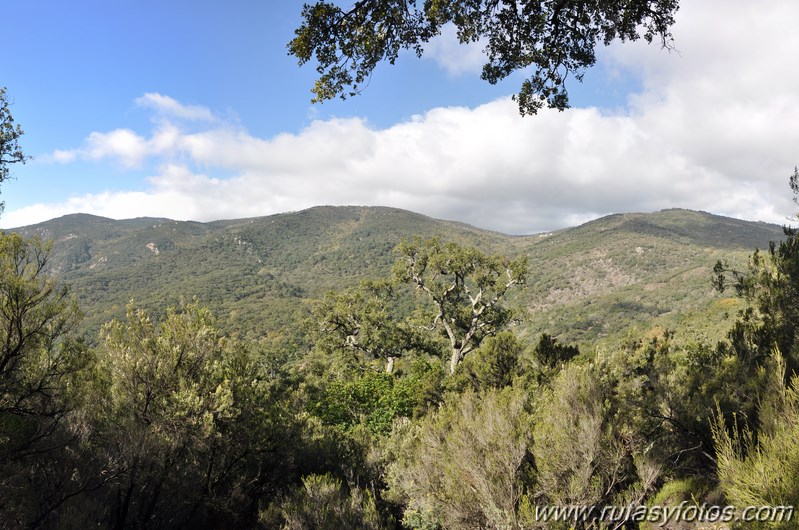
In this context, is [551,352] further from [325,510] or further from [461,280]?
[325,510]

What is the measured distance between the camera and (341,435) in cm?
1662

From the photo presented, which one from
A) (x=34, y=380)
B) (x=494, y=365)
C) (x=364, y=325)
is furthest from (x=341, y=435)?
(x=34, y=380)

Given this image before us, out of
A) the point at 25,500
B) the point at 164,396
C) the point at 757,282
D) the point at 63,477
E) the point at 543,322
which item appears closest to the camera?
the point at 25,500

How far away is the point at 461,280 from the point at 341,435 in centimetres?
1275

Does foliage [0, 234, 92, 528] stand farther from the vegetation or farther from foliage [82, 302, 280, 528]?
foliage [82, 302, 280, 528]

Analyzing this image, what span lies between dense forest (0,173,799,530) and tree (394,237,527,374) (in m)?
9.38

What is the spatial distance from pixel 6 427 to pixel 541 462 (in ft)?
38.5

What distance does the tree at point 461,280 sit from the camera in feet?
80.1

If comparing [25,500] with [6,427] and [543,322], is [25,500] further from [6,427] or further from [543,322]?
[543,322]

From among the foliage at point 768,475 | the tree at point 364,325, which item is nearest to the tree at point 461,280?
the tree at point 364,325

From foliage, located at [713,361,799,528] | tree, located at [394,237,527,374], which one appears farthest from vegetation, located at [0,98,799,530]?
tree, located at [394,237,527,374]

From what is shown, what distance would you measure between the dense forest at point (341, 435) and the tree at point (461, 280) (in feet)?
30.8

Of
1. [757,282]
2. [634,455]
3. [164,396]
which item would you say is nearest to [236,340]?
[164,396]

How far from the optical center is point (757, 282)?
15.4 meters
